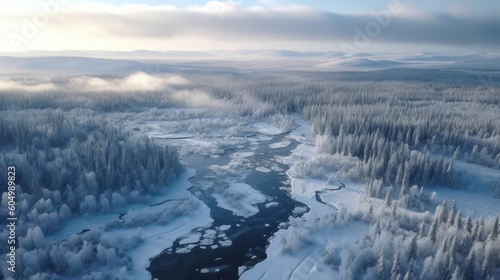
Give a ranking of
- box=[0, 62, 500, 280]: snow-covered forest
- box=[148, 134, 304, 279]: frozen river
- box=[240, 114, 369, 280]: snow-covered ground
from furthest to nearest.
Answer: box=[148, 134, 304, 279]: frozen river < box=[240, 114, 369, 280]: snow-covered ground < box=[0, 62, 500, 280]: snow-covered forest

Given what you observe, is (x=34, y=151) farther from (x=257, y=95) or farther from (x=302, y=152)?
(x=257, y=95)

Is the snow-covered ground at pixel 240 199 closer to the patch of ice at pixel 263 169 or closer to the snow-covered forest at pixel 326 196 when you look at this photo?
the snow-covered forest at pixel 326 196

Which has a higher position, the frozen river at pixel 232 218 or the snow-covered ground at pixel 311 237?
the snow-covered ground at pixel 311 237

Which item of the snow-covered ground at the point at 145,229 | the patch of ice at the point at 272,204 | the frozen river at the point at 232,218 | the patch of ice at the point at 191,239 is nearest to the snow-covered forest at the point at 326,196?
the snow-covered ground at the point at 145,229

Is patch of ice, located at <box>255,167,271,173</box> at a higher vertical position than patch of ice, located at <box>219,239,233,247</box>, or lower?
higher

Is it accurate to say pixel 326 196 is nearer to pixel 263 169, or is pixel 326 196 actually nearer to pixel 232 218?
pixel 263 169

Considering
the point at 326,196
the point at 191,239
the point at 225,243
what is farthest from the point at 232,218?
the point at 326,196

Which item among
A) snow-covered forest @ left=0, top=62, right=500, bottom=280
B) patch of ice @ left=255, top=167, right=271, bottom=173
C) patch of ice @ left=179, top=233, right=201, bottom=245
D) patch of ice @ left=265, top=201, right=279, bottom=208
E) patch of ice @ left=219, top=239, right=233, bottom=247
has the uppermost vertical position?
snow-covered forest @ left=0, top=62, right=500, bottom=280

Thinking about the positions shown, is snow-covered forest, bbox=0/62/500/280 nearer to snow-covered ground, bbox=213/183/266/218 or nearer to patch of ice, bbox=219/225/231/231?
snow-covered ground, bbox=213/183/266/218

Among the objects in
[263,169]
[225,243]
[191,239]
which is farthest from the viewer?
[263,169]

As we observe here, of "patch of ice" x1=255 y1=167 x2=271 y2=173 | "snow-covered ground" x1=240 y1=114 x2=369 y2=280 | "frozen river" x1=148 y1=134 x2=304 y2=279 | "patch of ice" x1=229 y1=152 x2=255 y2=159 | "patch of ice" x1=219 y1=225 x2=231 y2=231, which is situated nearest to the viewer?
"snow-covered ground" x1=240 y1=114 x2=369 y2=280

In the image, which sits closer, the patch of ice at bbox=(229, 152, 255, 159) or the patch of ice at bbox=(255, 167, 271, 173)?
the patch of ice at bbox=(255, 167, 271, 173)

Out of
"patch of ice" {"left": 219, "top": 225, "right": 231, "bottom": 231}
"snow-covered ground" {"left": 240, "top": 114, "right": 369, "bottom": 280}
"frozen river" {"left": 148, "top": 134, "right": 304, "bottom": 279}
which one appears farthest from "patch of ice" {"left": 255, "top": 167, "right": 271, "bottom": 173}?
"patch of ice" {"left": 219, "top": 225, "right": 231, "bottom": 231}

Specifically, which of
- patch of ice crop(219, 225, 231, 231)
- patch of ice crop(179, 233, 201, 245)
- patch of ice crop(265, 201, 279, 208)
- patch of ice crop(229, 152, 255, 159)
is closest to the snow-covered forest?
patch of ice crop(265, 201, 279, 208)
